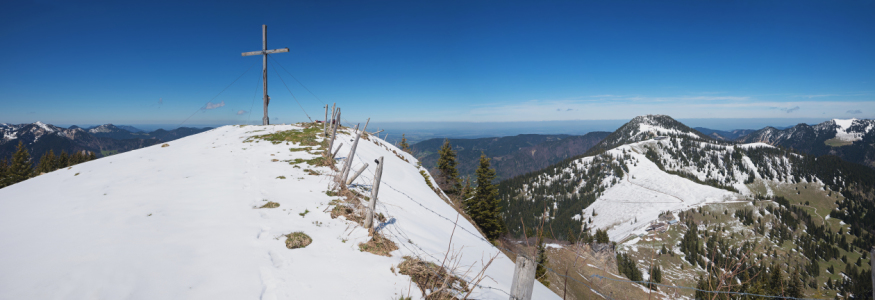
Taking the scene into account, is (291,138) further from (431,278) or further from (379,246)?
(431,278)

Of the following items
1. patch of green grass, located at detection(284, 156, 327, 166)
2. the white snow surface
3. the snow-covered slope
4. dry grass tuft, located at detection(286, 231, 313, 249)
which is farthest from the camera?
the snow-covered slope

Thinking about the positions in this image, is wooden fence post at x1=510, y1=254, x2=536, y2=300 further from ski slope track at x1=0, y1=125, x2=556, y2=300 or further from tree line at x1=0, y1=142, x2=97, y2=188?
tree line at x1=0, y1=142, x2=97, y2=188

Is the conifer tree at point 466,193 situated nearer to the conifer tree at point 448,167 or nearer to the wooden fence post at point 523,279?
the conifer tree at point 448,167

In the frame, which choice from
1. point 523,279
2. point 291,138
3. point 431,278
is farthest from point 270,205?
point 291,138

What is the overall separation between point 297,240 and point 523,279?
4936 mm

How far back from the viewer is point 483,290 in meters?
6.39

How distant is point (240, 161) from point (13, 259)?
27.4 feet

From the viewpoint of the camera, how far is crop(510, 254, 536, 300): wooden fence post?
4246mm

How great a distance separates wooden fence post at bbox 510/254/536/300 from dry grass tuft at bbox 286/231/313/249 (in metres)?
4.68

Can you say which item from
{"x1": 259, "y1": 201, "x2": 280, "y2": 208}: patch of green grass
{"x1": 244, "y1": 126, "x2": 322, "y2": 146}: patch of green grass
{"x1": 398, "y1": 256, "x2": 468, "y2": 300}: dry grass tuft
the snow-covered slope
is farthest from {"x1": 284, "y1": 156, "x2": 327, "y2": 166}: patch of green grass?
the snow-covered slope

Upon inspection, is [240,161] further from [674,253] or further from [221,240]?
[674,253]

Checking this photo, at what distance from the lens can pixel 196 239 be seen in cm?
620

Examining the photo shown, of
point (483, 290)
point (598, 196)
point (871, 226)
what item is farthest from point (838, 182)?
point (483, 290)

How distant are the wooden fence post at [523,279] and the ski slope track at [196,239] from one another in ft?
6.06
